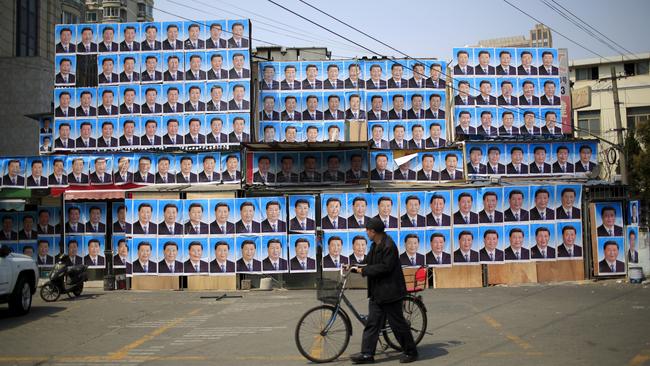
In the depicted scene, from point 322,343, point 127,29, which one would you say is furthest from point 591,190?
point 127,29

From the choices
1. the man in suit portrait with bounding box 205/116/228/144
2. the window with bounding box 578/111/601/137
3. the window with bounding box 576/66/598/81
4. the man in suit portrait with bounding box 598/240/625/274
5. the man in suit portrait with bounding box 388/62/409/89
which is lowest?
the man in suit portrait with bounding box 598/240/625/274

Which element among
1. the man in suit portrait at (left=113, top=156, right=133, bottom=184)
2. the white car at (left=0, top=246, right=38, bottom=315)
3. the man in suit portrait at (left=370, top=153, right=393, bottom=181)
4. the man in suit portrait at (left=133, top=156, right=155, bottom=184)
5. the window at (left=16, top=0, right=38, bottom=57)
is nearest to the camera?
the white car at (left=0, top=246, right=38, bottom=315)

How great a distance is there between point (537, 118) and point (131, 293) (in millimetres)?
17953

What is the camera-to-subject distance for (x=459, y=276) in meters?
18.1

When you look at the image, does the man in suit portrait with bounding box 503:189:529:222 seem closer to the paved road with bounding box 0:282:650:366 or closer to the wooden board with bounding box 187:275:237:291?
the paved road with bounding box 0:282:650:366

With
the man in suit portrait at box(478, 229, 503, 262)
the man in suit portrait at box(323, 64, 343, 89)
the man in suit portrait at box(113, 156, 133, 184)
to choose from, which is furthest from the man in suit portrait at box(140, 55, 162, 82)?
the man in suit portrait at box(478, 229, 503, 262)

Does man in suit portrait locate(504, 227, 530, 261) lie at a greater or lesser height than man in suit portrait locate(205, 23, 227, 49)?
lesser

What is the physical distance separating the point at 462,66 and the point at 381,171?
7.01 metres

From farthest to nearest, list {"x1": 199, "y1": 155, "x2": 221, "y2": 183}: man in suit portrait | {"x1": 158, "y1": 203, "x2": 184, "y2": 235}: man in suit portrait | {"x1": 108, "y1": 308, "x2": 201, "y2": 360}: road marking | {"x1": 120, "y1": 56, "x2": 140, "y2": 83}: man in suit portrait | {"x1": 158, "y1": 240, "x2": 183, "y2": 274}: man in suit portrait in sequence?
{"x1": 120, "y1": 56, "x2": 140, "y2": 83}: man in suit portrait < {"x1": 199, "y1": 155, "x2": 221, "y2": 183}: man in suit portrait < {"x1": 158, "y1": 203, "x2": 184, "y2": 235}: man in suit portrait < {"x1": 158, "y1": 240, "x2": 183, "y2": 274}: man in suit portrait < {"x1": 108, "y1": 308, "x2": 201, "y2": 360}: road marking

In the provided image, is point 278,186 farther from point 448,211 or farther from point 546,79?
point 546,79

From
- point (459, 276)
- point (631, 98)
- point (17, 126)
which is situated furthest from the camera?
point (631, 98)

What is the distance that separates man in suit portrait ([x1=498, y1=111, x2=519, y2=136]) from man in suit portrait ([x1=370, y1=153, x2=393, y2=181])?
6.38 m

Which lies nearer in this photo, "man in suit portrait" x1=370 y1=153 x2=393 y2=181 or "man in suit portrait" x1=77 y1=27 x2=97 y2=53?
"man in suit portrait" x1=370 y1=153 x2=393 y2=181

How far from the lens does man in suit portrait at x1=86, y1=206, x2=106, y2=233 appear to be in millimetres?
21109
